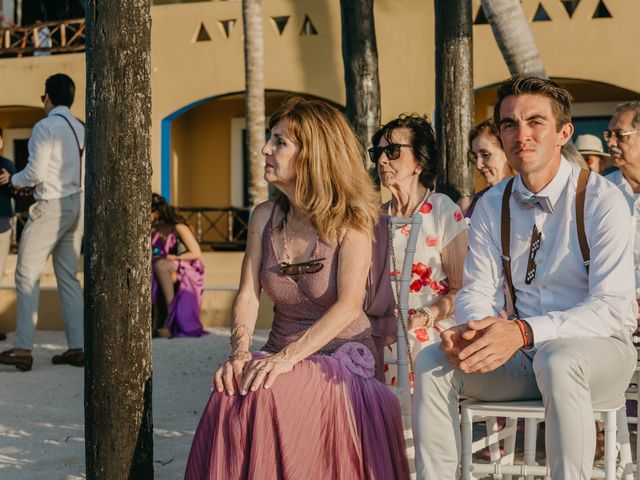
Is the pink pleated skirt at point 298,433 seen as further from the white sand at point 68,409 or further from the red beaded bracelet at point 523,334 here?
the white sand at point 68,409

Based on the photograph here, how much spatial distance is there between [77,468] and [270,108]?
43.6 ft

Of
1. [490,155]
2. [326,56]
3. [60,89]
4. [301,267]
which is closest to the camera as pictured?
[301,267]

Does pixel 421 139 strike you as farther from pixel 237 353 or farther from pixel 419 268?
pixel 237 353

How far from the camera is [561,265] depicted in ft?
11.1

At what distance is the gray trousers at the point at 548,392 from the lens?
303 cm

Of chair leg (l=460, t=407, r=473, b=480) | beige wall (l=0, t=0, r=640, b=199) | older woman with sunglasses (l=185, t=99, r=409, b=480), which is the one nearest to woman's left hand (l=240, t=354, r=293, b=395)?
older woman with sunglasses (l=185, t=99, r=409, b=480)

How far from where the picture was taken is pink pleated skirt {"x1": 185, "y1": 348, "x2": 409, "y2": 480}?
11.0 feet

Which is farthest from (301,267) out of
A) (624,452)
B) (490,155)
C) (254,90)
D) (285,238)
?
(254,90)

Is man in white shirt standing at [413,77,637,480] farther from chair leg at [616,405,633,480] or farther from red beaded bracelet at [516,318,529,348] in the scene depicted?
chair leg at [616,405,633,480]

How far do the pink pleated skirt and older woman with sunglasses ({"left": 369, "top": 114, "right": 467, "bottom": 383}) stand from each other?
32.0 inches

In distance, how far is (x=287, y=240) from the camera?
3863 mm

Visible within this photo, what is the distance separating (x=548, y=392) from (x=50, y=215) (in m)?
5.23

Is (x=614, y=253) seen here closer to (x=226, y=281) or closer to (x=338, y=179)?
(x=338, y=179)

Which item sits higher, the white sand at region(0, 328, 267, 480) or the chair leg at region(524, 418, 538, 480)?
the chair leg at region(524, 418, 538, 480)
